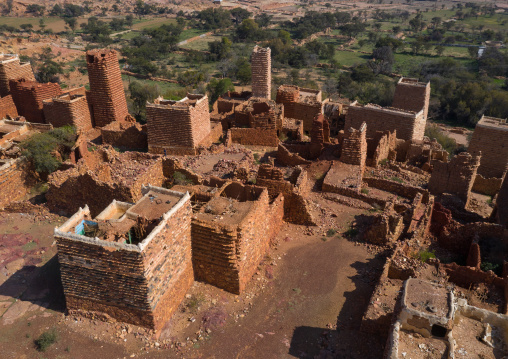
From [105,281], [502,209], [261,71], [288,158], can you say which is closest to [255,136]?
[288,158]

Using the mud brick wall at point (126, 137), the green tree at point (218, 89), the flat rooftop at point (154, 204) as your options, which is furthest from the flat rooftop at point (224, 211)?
the green tree at point (218, 89)

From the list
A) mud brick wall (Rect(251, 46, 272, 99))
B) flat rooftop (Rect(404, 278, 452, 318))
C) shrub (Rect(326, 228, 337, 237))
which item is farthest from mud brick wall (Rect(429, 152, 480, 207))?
mud brick wall (Rect(251, 46, 272, 99))

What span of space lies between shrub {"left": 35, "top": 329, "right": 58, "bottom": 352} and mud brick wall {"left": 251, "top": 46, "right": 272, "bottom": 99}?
2308 centimetres

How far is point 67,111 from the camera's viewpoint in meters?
26.1

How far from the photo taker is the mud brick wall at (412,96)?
1142 inches

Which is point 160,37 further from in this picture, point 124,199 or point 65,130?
point 124,199

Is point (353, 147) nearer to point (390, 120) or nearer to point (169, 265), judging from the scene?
point (390, 120)

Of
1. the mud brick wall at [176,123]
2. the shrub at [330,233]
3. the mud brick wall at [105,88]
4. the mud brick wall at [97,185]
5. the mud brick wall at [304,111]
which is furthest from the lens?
the mud brick wall at [304,111]

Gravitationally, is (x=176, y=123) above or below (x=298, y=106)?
above

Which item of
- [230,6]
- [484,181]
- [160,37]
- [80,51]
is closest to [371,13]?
[230,6]

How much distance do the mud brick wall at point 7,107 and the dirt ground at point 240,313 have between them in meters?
14.0

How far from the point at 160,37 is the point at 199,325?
80398mm

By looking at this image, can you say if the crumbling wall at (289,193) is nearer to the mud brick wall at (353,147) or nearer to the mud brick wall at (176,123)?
the mud brick wall at (353,147)

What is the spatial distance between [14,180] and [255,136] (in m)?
13.9
